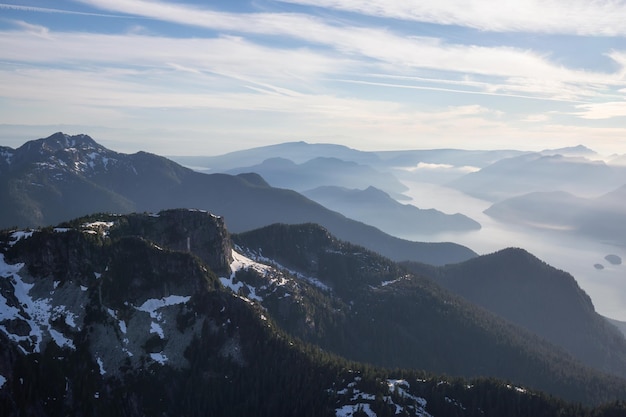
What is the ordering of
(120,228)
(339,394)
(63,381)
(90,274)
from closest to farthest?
(63,381), (339,394), (90,274), (120,228)

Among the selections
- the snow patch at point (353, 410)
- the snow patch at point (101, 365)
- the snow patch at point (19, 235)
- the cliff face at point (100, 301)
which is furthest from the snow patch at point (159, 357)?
the snow patch at point (353, 410)

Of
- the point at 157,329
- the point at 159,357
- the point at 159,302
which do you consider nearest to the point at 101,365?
the point at 159,357

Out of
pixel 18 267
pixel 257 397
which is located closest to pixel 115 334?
pixel 18 267

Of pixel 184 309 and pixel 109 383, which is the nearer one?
pixel 109 383

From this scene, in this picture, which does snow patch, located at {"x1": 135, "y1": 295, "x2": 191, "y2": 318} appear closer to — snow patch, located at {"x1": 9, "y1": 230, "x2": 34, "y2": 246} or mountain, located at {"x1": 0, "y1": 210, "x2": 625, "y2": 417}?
mountain, located at {"x1": 0, "y1": 210, "x2": 625, "y2": 417}

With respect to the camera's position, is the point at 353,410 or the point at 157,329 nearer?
the point at 353,410

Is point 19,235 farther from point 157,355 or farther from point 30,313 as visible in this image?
point 157,355

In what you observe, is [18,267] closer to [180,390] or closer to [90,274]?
[90,274]

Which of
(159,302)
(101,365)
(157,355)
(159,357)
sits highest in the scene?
(159,302)

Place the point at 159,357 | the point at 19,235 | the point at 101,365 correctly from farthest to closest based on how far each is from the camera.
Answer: the point at 19,235, the point at 159,357, the point at 101,365
